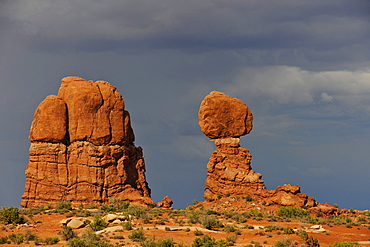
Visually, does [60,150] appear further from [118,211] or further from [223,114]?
[223,114]

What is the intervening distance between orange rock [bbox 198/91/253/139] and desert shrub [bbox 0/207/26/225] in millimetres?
23739

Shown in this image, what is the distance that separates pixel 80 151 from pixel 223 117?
15456 millimetres

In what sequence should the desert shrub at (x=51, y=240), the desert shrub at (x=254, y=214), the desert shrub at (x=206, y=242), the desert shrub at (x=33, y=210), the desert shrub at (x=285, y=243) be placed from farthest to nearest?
the desert shrub at (x=254, y=214) → the desert shrub at (x=33, y=210) → the desert shrub at (x=51, y=240) → the desert shrub at (x=285, y=243) → the desert shrub at (x=206, y=242)

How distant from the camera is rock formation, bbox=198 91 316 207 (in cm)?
8181

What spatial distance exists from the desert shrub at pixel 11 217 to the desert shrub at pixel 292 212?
79.2 ft

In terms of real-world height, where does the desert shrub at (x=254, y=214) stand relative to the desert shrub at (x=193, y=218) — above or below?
above

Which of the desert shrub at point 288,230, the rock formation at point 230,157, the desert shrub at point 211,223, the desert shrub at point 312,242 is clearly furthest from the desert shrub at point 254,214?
the desert shrub at point 312,242

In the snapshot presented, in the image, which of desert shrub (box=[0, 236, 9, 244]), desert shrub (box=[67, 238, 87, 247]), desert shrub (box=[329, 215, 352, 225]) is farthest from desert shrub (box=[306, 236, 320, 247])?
desert shrub (box=[0, 236, 9, 244])

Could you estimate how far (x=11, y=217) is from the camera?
6975 centimetres

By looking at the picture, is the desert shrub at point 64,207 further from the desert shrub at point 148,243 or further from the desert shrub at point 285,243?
the desert shrub at point 285,243

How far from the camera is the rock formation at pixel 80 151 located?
82.4 m

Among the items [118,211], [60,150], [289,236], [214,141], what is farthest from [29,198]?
[289,236]

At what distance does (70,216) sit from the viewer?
7156 centimetres

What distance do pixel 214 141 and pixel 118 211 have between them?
1545 cm
